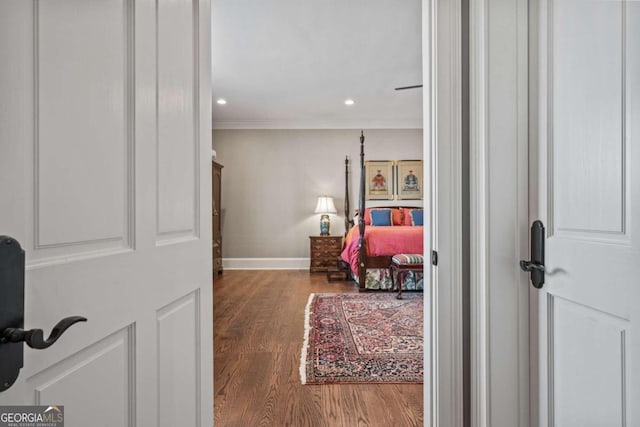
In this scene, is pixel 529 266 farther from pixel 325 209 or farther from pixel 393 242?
pixel 325 209

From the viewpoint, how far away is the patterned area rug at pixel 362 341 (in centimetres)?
225

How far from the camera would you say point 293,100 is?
5.52m

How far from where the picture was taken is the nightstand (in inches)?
245

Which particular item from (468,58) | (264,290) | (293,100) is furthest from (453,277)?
(293,100)

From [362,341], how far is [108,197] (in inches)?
95.6

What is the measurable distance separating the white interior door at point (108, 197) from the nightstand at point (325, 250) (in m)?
5.07

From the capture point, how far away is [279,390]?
6.76ft

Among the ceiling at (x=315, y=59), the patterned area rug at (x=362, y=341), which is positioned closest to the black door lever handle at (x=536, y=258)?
the patterned area rug at (x=362, y=341)

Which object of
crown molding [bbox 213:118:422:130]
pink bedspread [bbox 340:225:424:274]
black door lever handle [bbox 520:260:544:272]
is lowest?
pink bedspread [bbox 340:225:424:274]

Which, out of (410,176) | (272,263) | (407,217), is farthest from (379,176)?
(272,263)

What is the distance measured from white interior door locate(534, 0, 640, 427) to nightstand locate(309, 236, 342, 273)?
16.7 ft

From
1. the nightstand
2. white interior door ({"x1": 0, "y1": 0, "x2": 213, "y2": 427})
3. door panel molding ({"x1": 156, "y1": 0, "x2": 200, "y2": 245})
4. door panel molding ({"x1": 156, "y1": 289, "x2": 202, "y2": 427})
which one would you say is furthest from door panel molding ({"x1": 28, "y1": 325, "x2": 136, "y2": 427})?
the nightstand

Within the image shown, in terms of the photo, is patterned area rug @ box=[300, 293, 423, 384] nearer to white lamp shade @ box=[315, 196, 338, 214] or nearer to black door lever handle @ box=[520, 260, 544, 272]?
black door lever handle @ box=[520, 260, 544, 272]

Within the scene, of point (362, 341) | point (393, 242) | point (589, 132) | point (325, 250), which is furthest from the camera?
point (325, 250)
